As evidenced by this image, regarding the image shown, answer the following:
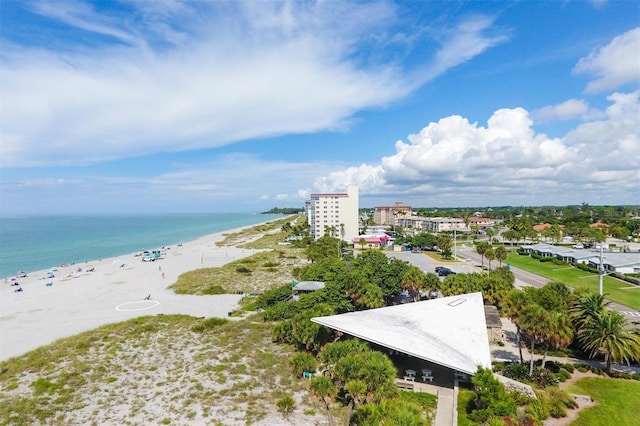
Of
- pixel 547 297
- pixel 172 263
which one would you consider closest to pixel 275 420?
pixel 547 297

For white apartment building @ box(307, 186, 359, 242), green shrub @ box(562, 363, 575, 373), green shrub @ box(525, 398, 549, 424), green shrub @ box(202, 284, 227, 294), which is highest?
white apartment building @ box(307, 186, 359, 242)

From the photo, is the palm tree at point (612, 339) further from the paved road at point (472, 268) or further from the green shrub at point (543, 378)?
the paved road at point (472, 268)

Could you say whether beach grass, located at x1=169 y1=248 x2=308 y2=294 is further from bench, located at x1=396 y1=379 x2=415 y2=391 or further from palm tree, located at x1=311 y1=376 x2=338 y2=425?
palm tree, located at x1=311 y1=376 x2=338 y2=425

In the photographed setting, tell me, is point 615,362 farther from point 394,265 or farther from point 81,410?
point 81,410

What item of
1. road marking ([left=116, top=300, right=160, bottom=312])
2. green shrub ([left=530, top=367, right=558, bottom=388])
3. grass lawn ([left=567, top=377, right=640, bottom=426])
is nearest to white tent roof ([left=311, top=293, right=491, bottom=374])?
green shrub ([left=530, top=367, right=558, bottom=388])

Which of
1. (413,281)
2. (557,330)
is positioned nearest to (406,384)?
(557,330)

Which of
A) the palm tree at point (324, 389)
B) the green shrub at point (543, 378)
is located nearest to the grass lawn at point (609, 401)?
the green shrub at point (543, 378)
